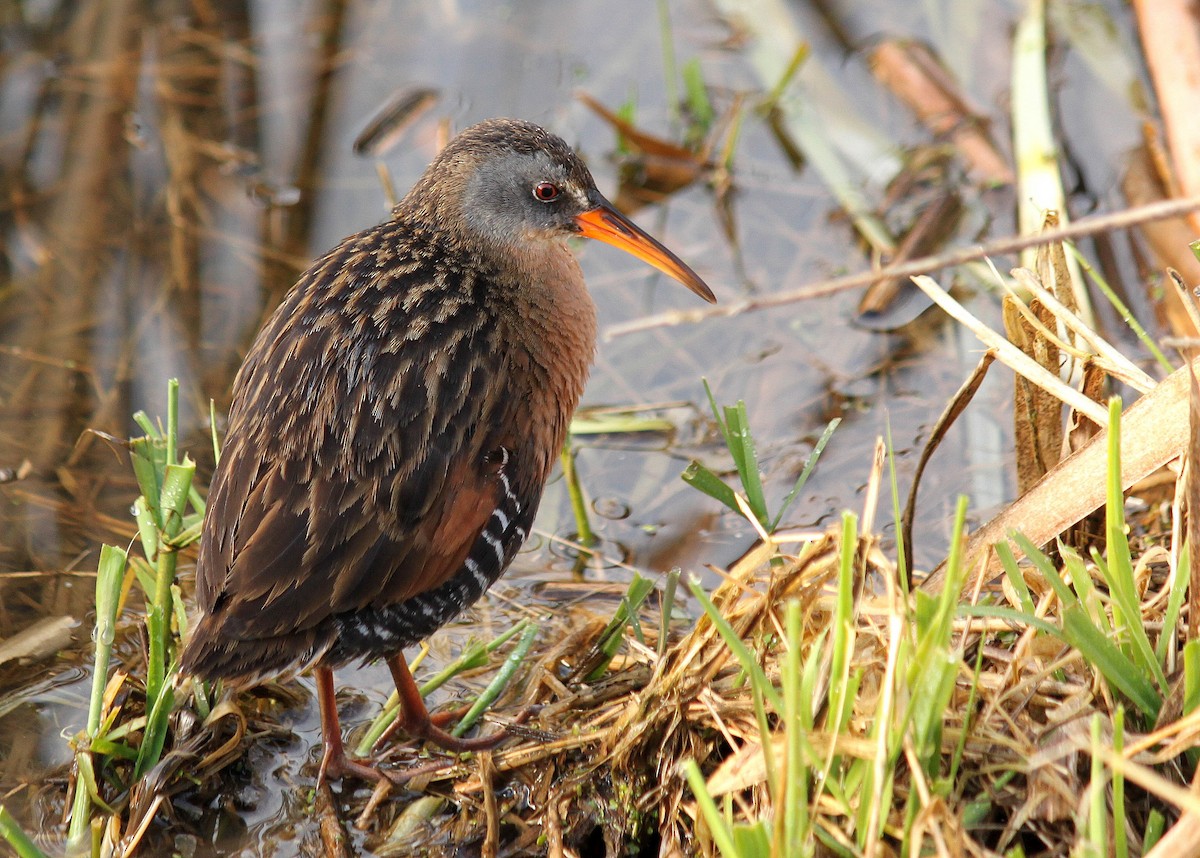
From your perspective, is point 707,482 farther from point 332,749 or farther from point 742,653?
point 332,749

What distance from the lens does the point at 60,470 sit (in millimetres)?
3881

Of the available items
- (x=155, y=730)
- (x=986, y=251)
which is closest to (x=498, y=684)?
(x=155, y=730)

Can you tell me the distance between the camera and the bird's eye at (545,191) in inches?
135

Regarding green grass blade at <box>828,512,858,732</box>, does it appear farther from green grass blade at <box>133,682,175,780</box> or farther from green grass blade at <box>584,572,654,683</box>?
green grass blade at <box>133,682,175,780</box>

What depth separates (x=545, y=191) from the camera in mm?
3439

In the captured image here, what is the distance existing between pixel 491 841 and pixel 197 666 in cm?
67

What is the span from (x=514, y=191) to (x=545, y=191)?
0.08 meters

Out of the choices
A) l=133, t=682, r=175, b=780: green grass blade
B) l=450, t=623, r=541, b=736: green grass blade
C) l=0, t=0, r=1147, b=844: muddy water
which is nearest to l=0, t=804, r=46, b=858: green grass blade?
l=133, t=682, r=175, b=780: green grass blade

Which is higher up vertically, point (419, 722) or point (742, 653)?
point (742, 653)

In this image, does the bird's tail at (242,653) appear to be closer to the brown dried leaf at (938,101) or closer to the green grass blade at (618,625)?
the green grass blade at (618,625)

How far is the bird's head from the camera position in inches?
133

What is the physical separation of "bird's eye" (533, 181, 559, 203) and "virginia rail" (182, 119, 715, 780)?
0.40 feet

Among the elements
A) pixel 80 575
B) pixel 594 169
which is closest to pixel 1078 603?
pixel 80 575

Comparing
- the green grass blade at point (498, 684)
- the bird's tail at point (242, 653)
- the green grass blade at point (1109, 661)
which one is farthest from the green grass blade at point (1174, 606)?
the bird's tail at point (242, 653)
